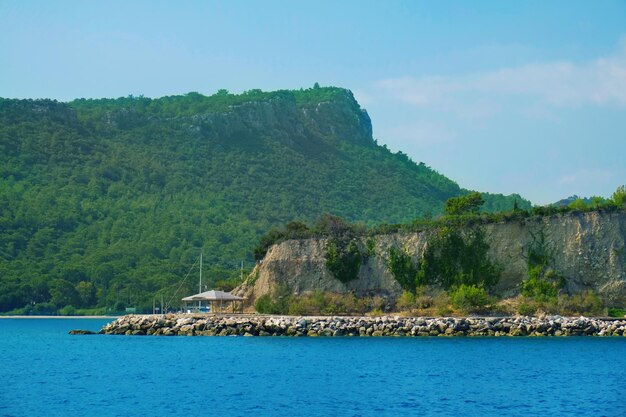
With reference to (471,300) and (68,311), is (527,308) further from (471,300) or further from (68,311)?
(68,311)

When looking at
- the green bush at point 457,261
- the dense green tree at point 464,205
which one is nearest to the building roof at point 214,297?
the green bush at point 457,261

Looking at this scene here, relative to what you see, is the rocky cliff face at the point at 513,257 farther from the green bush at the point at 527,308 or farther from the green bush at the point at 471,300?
the green bush at the point at 471,300

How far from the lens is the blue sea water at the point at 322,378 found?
30703mm

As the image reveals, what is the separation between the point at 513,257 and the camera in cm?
6431

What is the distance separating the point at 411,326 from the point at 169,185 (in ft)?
301

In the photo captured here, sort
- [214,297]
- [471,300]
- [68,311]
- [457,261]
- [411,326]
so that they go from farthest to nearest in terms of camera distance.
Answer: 1. [68,311]
2. [214,297]
3. [457,261]
4. [471,300]
5. [411,326]

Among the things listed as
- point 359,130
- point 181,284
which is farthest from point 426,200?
point 181,284

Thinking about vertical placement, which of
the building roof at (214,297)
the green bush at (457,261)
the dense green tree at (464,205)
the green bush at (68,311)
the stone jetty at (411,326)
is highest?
the dense green tree at (464,205)

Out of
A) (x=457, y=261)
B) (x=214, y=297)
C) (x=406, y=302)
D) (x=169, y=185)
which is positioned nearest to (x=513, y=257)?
(x=457, y=261)

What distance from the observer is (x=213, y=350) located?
50.9 meters

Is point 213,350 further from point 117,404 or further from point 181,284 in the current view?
point 181,284

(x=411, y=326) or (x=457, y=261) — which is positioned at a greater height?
(x=457, y=261)

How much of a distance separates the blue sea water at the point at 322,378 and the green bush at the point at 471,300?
22.3ft

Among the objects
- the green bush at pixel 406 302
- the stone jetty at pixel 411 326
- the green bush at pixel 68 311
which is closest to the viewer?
the stone jetty at pixel 411 326
